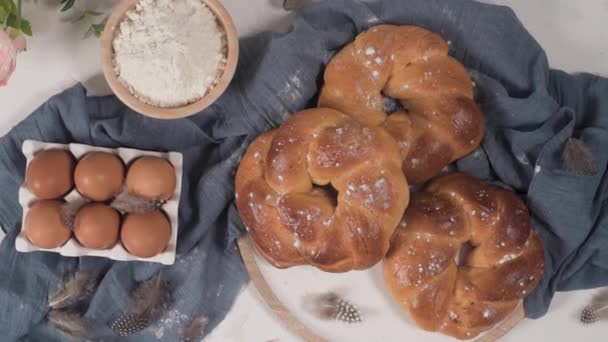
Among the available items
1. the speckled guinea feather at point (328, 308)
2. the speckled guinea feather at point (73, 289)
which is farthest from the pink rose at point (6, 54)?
the speckled guinea feather at point (328, 308)

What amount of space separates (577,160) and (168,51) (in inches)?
29.4

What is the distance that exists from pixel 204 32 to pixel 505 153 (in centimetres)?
60

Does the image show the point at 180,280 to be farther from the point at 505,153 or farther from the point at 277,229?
the point at 505,153

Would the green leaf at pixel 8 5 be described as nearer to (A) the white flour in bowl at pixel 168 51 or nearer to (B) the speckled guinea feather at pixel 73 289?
(A) the white flour in bowl at pixel 168 51

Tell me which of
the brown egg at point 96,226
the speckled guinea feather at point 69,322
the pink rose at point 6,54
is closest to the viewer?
the pink rose at point 6,54

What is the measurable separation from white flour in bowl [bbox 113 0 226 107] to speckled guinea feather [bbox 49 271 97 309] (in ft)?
1.23

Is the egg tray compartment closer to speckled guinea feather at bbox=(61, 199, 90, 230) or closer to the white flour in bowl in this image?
speckled guinea feather at bbox=(61, 199, 90, 230)

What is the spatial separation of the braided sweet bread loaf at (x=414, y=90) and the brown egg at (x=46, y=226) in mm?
511

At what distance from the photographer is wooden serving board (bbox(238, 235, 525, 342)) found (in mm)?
1282

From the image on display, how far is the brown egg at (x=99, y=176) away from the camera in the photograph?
3.82 ft

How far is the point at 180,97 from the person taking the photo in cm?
114

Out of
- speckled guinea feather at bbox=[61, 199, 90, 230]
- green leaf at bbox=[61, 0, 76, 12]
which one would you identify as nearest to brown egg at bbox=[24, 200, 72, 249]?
speckled guinea feather at bbox=[61, 199, 90, 230]

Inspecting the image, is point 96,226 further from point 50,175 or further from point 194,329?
point 194,329

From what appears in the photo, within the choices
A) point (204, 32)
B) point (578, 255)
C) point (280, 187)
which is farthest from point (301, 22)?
point (578, 255)
